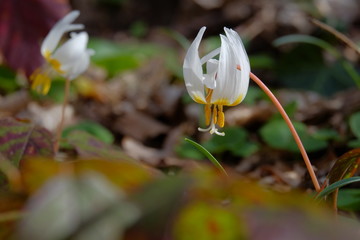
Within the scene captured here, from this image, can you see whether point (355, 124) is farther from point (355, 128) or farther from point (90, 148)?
point (90, 148)

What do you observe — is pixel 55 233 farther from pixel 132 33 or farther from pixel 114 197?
pixel 132 33

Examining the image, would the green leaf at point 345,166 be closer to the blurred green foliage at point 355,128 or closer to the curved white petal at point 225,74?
the curved white petal at point 225,74

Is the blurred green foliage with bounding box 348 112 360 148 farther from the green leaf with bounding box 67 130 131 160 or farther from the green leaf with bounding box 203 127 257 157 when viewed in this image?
the green leaf with bounding box 67 130 131 160

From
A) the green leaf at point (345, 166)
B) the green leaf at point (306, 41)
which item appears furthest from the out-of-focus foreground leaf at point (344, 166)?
the green leaf at point (306, 41)

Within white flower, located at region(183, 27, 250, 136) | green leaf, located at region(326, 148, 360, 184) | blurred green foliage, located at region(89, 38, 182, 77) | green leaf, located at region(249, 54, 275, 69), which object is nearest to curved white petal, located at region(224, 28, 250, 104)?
white flower, located at region(183, 27, 250, 136)

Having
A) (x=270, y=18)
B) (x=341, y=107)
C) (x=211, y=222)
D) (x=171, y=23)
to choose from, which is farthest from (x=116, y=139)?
(x=171, y=23)

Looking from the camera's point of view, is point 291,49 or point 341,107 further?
point 291,49

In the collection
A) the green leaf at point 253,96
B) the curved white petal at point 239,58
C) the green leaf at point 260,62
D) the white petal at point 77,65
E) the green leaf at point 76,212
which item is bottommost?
the green leaf at point 253,96
